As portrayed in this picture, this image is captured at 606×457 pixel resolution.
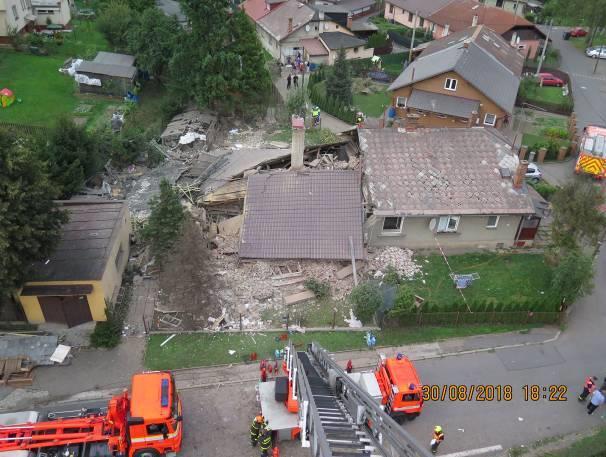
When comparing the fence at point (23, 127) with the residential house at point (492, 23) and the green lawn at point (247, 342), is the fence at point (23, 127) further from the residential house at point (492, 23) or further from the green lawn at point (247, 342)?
the residential house at point (492, 23)

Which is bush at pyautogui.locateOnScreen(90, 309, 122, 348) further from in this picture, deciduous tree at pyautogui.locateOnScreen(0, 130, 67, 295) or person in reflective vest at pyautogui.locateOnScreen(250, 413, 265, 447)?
person in reflective vest at pyautogui.locateOnScreen(250, 413, 265, 447)

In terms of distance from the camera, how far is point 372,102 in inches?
1800

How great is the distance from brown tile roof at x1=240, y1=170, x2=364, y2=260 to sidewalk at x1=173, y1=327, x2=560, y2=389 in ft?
16.9

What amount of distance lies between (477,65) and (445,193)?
17944 mm


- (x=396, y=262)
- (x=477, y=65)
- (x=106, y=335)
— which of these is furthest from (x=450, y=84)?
(x=106, y=335)

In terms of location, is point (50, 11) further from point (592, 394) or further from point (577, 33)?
point (592, 394)

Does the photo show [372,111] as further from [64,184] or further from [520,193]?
[64,184]

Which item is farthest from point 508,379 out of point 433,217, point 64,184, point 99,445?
point 64,184

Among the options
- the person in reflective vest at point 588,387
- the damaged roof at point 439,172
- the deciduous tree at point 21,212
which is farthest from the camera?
the damaged roof at point 439,172

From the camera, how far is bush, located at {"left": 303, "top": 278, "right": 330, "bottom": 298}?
2356 cm

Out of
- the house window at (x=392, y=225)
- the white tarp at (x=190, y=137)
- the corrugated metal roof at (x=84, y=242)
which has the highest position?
the corrugated metal roof at (x=84, y=242)

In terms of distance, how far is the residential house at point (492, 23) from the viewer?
5291 centimetres

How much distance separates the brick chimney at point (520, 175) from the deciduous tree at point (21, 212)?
21447 millimetres

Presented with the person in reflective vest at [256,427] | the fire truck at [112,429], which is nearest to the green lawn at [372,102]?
the person in reflective vest at [256,427]
